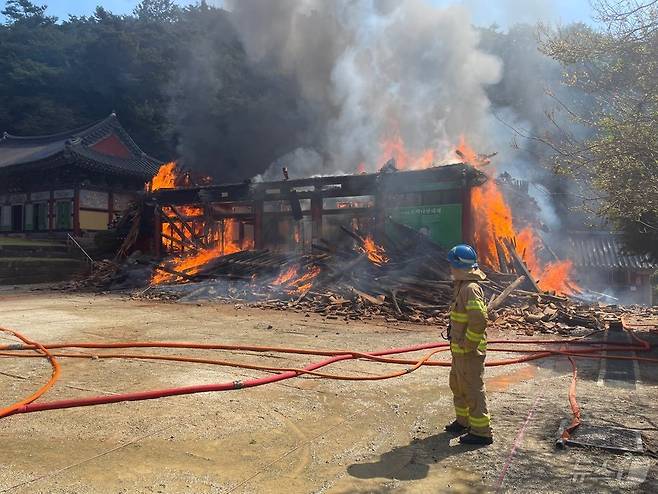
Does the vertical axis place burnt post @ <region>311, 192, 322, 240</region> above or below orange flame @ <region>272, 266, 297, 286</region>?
above

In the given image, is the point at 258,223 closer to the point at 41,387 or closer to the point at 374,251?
the point at 374,251

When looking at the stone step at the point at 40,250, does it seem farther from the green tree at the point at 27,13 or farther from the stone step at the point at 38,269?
the green tree at the point at 27,13

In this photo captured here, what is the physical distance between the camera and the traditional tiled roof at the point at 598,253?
76.0 feet

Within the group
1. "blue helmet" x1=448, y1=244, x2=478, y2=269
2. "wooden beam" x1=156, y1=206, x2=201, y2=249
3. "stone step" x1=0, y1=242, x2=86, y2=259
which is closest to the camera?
"blue helmet" x1=448, y1=244, x2=478, y2=269

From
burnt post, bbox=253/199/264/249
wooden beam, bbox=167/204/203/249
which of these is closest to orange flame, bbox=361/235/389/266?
burnt post, bbox=253/199/264/249

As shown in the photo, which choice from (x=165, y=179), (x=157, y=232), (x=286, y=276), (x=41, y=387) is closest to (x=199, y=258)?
(x=157, y=232)

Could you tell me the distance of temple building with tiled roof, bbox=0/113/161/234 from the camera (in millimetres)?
27516

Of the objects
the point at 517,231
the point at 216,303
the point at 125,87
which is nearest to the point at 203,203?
the point at 216,303

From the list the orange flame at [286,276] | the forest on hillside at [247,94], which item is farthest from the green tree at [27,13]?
the orange flame at [286,276]

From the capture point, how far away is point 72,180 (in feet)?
91.6

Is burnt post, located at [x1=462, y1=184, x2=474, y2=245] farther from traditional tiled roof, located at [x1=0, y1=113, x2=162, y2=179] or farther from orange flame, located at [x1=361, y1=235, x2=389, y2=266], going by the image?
traditional tiled roof, located at [x1=0, y1=113, x2=162, y2=179]

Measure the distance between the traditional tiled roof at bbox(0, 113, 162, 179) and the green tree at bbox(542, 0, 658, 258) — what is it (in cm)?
2541

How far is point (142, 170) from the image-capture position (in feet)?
101

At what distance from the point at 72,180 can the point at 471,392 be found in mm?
28926
